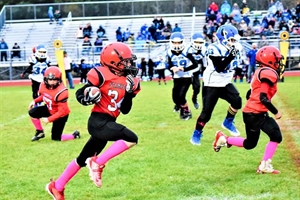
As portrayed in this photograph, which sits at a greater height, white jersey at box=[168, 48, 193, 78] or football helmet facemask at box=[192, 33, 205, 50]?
football helmet facemask at box=[192, 33, 205, 50]

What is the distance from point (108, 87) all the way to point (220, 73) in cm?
330

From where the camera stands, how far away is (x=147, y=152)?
26.1ft

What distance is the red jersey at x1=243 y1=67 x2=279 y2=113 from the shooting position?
632 centimetres

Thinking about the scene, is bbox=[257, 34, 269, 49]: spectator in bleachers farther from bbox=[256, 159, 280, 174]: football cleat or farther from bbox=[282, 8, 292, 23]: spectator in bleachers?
bbox=[256, 159, 280, 174]: football cleat

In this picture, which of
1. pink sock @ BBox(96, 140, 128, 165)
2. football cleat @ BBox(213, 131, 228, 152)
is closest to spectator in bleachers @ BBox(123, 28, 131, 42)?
football cleat @ BBox(213, 131, 228, 152)

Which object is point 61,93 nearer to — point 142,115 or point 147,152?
point 147,152

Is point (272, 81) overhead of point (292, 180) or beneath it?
overhead

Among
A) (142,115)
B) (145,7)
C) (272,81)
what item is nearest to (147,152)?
(272,81)

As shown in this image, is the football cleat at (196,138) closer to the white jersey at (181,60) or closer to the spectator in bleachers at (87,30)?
the white jersey at (181,60)

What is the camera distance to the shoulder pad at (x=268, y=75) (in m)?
6.30

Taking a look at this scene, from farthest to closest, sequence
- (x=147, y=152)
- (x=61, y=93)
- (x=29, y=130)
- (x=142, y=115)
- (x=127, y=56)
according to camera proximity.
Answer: (x=142, y=115)
(x=29, y=130)
(x=61, y=93)
(x=147, y=152)
(x=127, y=56)

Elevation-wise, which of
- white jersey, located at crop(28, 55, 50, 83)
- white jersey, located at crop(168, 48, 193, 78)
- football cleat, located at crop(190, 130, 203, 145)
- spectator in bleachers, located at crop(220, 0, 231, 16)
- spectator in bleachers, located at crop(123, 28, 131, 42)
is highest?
spectator in bleachers, located at crop(220, 0, 231, 16)

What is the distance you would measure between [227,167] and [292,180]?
99 centimetres

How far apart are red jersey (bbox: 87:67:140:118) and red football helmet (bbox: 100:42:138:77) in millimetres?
78
